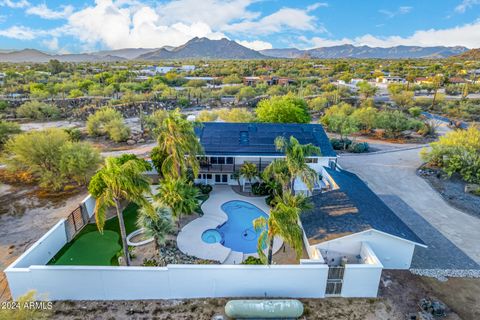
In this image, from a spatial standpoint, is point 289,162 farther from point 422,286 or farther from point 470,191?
point 470,191

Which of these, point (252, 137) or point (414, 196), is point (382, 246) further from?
point (252, 137)

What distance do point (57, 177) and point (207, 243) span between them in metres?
15.0

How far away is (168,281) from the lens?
1354 centimetres

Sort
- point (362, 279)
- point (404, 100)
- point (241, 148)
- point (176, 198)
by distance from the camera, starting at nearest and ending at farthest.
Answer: point (362, 279), point (176, 198), point (241, 148), point (404, 100)

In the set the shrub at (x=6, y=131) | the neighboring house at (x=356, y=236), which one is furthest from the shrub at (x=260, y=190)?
the shrub at (x=6, y=131)

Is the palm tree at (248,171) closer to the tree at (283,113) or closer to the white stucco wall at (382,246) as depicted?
the white stucco wall at (382,246)

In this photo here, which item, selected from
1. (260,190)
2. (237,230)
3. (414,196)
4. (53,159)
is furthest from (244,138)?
(53,159)

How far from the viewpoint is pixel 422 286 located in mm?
14812

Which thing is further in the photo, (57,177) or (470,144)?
(470,144)

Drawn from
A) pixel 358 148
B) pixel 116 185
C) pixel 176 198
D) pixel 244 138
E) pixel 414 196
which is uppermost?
pixel 116 185

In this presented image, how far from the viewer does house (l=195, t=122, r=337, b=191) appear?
24188 mm

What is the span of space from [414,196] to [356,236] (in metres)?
12.6

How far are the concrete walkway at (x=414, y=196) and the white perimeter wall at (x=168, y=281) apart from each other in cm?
1039

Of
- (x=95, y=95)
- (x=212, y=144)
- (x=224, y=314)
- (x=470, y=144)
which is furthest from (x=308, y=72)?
(x=224, y=314)
